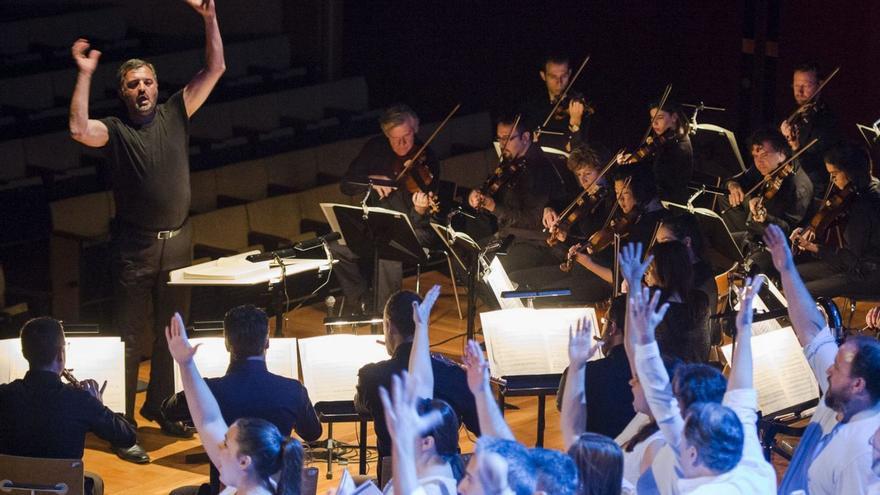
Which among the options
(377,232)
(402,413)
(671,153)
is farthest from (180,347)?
(671,153)

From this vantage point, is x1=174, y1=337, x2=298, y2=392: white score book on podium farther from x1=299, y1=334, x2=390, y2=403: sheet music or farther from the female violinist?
the female violinist

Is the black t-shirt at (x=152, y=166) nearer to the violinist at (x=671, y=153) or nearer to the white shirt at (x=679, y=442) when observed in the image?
the white shirt at (x=679, y=442)

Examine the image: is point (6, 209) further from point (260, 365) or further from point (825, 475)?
point (825, 475)

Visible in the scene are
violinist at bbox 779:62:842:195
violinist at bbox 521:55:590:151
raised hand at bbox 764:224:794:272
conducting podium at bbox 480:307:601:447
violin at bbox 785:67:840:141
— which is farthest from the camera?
violinist at bbox 521:55:590:151

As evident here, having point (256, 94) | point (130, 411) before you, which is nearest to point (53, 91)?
point (256, 94)

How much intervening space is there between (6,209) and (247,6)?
3771mm

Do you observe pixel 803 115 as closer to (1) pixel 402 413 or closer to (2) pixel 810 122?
(2) pixel 810 122

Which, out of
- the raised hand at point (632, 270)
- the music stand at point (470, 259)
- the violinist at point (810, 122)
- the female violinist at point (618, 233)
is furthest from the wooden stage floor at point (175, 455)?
the violinist at point (810, 122)

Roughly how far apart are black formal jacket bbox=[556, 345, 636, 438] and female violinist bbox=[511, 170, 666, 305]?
2.52 meters

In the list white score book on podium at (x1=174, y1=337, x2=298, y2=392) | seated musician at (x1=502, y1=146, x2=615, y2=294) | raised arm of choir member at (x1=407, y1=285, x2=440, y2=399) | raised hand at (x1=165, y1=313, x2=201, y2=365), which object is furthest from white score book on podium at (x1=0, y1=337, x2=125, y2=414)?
seated musician at (x1=502, y1=146, x2=615, y2=294)

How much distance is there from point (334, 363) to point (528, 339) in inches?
31.5

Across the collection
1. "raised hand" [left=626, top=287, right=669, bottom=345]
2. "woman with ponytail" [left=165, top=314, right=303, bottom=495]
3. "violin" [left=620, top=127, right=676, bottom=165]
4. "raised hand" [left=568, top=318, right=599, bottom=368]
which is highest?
"violin" [left=620, top=127, right=676, bottom=165]

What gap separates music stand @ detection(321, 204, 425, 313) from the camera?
656cm

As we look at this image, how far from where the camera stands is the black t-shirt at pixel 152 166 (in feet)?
18.4
